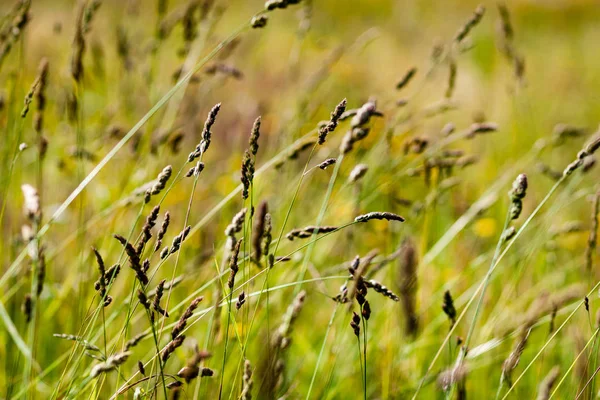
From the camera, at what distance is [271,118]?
3.79 metres

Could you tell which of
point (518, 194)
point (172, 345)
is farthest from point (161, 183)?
point (518, 194)

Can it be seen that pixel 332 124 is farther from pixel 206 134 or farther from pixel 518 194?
pixel 518 194

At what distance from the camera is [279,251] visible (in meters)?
1.73

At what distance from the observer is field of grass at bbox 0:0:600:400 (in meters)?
0.87

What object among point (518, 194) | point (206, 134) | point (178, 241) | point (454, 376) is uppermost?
point (206, 134)

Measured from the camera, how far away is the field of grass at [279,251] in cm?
87

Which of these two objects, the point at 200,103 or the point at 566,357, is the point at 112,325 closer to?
the point at 200,103

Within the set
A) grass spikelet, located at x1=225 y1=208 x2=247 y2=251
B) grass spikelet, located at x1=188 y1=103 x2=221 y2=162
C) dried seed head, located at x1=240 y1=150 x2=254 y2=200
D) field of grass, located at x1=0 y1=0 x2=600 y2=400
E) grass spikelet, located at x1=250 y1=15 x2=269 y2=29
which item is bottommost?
field of grass, located at x1=0 y1=0 x2=600 y2=400

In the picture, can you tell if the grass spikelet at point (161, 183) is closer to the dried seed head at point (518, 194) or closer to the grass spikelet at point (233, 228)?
the grass spikelet at point (233, 228)

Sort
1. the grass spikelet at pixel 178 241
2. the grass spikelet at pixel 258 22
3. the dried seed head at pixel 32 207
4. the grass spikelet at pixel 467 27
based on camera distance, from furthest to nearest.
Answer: the grass spikelet at pixel 467 27, the grass spikelet at pixel 258 22, the grass spikelet at pixel 178 241, the dried seed head at pixel 32 207

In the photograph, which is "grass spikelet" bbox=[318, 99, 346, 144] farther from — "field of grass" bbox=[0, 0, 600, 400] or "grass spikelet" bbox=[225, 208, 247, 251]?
"grass spikelet" bbox=[225, 208, 247, 251]

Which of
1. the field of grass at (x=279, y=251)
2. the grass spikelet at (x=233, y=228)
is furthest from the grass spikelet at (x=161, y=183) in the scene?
the grass spikelet at (x=233, y=228)

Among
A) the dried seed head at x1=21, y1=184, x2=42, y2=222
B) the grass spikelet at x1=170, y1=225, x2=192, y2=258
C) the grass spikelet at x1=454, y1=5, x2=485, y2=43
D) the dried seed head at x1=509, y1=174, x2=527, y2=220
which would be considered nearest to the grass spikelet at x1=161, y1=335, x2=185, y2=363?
the grass spikelet at x1=170, y1=225, x2=192, y2=258

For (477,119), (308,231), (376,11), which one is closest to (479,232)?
(477,119)
